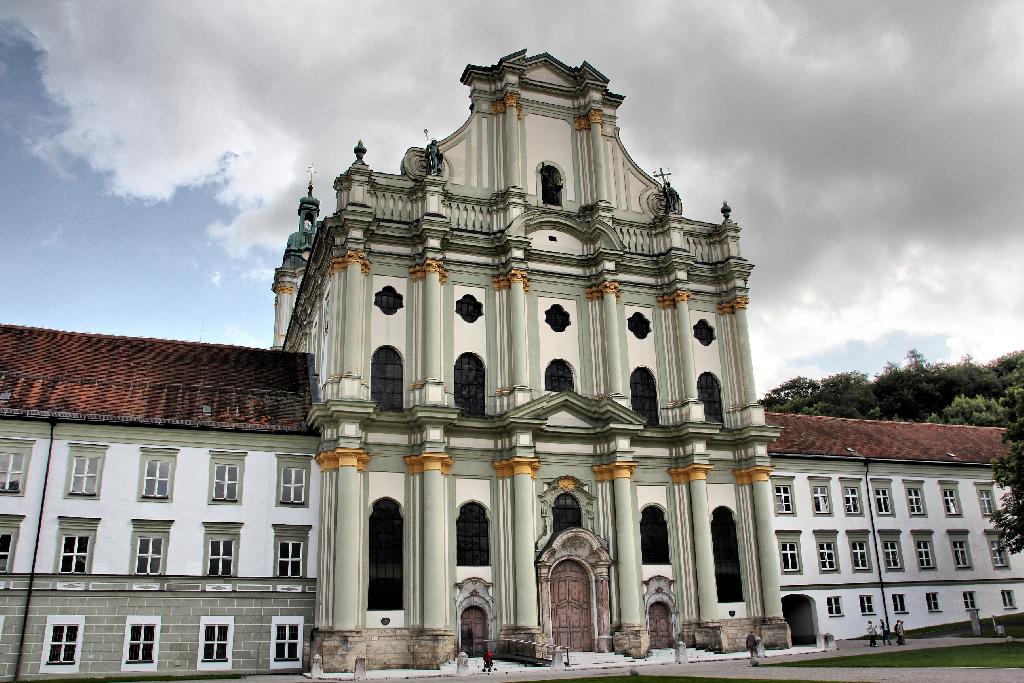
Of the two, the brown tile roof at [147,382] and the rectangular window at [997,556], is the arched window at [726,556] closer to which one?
the rectangular window at [997,556]

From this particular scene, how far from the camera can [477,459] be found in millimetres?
32688

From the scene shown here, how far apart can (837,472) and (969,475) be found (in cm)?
845

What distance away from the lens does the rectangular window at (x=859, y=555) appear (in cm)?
4041

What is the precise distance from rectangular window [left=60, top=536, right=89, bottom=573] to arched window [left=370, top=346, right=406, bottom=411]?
1080 cm

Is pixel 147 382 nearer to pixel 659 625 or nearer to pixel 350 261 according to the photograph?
pixel 350 261

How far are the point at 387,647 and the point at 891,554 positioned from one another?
84.1ft

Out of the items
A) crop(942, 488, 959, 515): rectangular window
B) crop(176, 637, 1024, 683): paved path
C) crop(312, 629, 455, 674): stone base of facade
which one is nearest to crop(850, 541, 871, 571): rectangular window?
crop(942, 488, 959, 515): rectangular window

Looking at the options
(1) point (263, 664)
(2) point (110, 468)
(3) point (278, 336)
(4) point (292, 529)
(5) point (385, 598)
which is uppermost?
(3) point (278, 336)

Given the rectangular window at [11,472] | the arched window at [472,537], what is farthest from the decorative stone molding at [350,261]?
the rectangular window at [11,472]

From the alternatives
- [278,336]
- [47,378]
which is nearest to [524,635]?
[47,378]

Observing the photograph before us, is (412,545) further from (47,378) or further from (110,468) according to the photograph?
(47,378)

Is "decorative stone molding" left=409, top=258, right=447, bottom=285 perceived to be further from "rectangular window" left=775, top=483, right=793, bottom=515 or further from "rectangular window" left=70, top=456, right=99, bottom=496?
"rectangular window" left=775, top=483, right=793, bottom=515

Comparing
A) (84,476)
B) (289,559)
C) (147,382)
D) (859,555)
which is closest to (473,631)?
(289,559)

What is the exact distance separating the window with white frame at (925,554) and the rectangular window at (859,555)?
319cm
